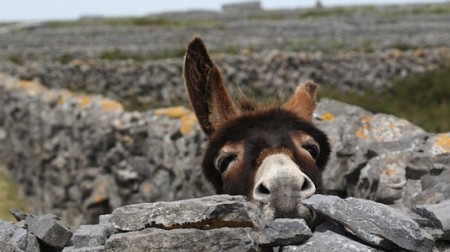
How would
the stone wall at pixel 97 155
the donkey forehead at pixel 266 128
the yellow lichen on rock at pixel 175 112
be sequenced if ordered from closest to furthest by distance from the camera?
the donkey forehead at pixel 266 128 → the stone wall at pixel 97 155 → the yellow lichen on rock at pixel 175 112

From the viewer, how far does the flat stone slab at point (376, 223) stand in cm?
370

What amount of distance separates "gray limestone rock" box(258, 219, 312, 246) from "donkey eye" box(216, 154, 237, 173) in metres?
1.46

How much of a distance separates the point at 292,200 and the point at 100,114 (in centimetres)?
845

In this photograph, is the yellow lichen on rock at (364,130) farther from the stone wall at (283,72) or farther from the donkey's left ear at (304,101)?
Result: the stone wall at (283,72)

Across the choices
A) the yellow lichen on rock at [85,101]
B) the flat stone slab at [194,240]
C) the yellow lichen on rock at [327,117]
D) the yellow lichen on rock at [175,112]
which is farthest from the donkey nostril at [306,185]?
the yellow lichen on rock at [85,101]

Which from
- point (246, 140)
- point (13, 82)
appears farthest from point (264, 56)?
point (246, 140)

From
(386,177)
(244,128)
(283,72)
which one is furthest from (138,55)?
(244,128)

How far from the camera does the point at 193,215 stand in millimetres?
3643

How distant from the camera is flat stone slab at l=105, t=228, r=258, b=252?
3549 millimetres

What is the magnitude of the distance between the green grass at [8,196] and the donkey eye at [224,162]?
8.16 metres

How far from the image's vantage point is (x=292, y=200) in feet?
13.1

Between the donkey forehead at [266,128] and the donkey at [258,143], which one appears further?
the donkey forehead at [266,128]

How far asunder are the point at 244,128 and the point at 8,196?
35.7 feet

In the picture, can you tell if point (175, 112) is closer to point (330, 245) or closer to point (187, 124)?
point (187, 124)
